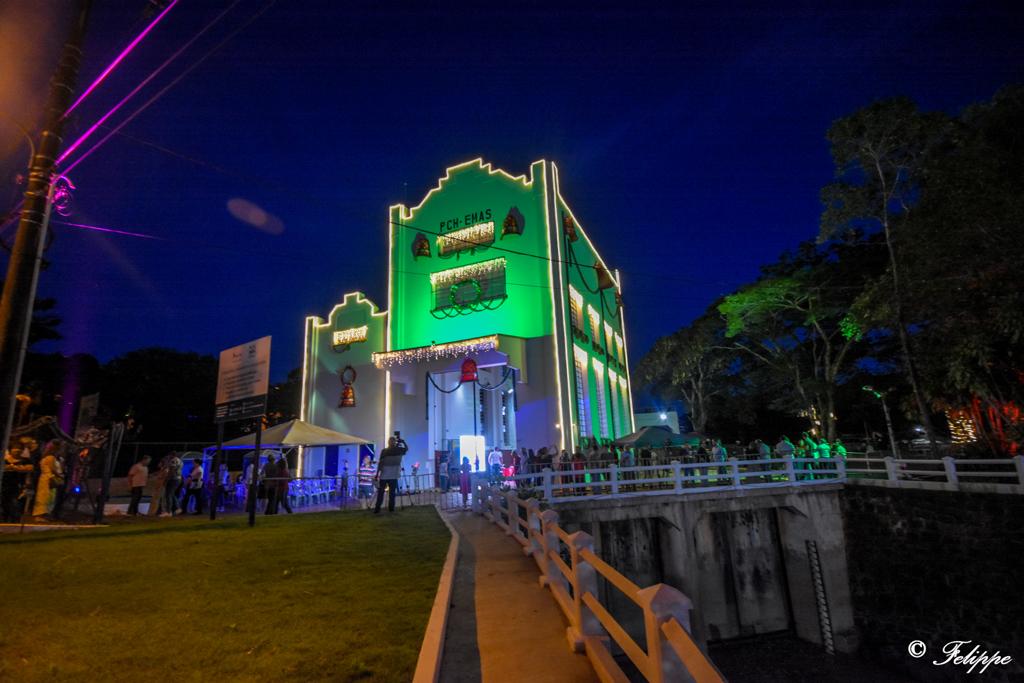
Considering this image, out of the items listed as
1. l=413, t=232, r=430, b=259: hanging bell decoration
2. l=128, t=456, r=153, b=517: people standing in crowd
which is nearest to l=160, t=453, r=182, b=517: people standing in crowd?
l=128, t=456, r=153, b=517: people standing in crowd

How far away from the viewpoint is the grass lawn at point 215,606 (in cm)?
373

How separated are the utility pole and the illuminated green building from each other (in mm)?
17389

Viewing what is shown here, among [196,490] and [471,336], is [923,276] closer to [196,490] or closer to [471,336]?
[471,336]

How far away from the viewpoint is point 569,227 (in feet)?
92.8

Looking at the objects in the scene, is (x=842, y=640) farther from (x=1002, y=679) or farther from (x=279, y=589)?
(x=279, y=589)

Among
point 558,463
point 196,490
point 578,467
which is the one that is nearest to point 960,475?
point 578,467

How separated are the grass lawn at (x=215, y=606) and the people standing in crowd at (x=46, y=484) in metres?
4.10

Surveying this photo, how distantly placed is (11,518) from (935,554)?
75.2ft

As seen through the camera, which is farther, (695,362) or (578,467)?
(695,362)

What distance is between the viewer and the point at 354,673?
3.61m

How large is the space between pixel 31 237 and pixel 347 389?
22518 millimetres

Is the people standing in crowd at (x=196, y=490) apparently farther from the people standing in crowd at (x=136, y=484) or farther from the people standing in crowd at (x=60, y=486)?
the people standing in crowd at (x=60, y=486)

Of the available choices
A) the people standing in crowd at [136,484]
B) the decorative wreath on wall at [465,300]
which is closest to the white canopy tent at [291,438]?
the people standing in crowd at [136,484]

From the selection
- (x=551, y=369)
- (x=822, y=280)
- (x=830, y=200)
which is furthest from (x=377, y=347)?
(x=822, y=280)
